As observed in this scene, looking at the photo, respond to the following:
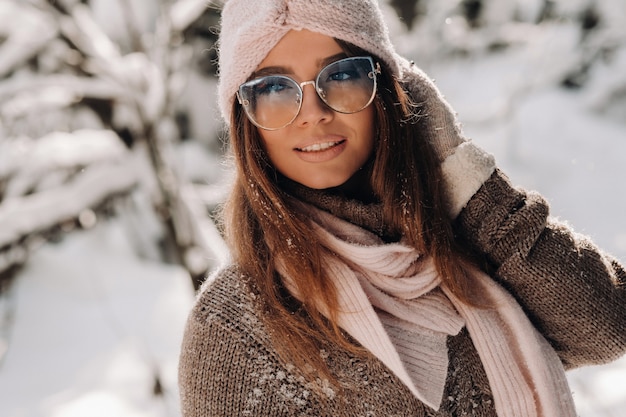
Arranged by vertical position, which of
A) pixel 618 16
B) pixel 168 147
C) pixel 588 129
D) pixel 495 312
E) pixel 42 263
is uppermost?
pixel 618 16

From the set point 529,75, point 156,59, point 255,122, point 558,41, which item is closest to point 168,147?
point 156,59

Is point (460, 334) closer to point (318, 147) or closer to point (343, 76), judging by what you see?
point (318, 147)

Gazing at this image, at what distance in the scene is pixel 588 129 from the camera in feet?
28.3

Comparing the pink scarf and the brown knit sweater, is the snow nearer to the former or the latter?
the brown knit sweater

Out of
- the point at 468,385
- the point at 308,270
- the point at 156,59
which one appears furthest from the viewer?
the point at 156,59

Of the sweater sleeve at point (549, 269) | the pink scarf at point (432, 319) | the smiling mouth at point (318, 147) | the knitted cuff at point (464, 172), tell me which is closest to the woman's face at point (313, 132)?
the smiling mouth at point (318, 147)

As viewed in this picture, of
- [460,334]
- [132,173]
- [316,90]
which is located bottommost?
[132,173]

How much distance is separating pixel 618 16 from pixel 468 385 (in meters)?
8.79

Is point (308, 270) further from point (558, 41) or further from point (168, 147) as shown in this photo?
point (558, 41)

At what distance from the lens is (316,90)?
1.29m

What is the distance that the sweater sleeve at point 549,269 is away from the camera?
140 centimetres

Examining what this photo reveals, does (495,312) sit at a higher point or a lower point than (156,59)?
higher

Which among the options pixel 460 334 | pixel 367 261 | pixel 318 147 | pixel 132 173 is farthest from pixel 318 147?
pixel 132 173

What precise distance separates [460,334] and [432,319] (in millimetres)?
135
